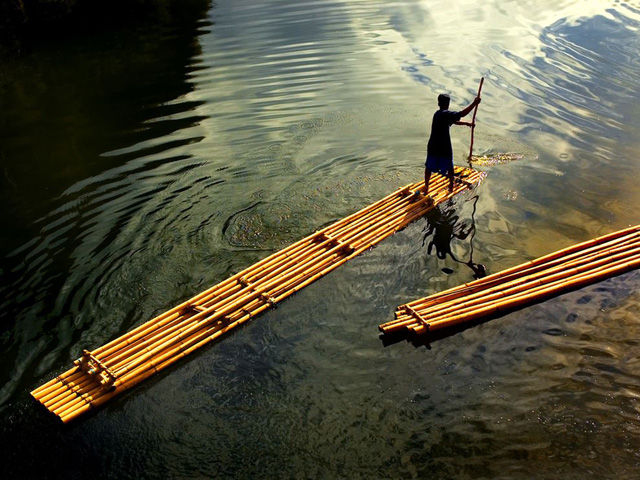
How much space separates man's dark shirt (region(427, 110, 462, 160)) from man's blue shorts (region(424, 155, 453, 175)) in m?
0.06

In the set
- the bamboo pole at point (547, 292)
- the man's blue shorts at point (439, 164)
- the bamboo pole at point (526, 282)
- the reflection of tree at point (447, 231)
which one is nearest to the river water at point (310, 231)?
the reflection of tree at point (447, 231)

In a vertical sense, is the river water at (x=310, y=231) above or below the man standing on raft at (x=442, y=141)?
below

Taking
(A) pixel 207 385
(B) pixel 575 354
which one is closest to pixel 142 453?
(A) pixel 207 385

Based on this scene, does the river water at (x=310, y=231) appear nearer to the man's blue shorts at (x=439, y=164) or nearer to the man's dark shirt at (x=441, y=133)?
the man's blue shorts at (x=439, y=164)

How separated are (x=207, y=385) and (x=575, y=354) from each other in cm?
471

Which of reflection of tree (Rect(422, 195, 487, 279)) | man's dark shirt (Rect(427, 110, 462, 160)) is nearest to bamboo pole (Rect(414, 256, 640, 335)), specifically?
reflection of tree (Rect(422, 195, 487, 279))

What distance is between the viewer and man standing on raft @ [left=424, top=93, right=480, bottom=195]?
9.80 metres

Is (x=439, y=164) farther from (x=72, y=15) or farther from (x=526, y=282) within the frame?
(x=72, y=15)

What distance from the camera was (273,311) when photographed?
26.9 ft

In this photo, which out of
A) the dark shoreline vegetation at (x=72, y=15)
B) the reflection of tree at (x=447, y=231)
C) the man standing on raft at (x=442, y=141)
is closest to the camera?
the reflection of tree at (x=447, y=231)

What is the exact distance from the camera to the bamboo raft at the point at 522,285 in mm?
7711

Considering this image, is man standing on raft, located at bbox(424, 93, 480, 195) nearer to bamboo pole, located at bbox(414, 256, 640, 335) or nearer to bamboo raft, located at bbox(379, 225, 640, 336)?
bamboo raft, located at bbox(379, 225, 640, 336)

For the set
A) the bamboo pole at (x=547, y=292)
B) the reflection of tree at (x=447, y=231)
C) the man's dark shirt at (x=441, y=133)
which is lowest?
the reflection of tree at (x=447, y=231)

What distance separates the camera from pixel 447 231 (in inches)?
393
